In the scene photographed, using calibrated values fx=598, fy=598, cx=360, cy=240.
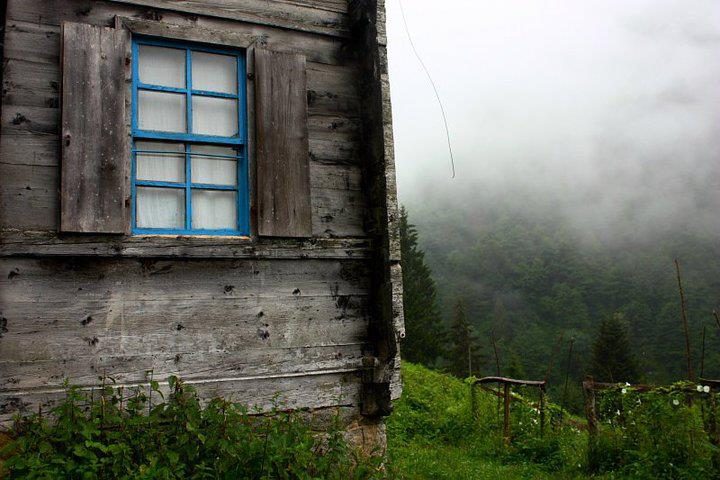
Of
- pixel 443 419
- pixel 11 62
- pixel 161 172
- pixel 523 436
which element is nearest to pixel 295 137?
pixel 161 172

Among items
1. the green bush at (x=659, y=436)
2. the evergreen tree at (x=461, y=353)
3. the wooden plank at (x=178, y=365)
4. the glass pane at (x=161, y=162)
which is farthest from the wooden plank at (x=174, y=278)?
the evergreen tree at (x=461, y=353)

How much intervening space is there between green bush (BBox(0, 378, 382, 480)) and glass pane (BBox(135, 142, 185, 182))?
1529 mm

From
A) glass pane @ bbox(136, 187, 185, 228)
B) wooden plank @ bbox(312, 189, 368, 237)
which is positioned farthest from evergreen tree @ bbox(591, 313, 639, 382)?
glass pane @ bbox(136, 187, 185, 228)

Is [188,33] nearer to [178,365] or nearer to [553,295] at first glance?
[178,365]

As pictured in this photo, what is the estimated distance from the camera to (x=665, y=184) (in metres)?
185

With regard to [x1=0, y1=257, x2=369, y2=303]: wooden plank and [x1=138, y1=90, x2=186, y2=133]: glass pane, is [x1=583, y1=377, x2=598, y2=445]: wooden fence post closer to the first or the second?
[x1=0, y1=257, x2=369, y2=303]: wooden plank

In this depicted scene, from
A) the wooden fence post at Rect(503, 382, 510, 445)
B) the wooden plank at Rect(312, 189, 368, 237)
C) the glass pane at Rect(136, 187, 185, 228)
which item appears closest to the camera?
the glass pane at Rect(136, 187, 185, 228)

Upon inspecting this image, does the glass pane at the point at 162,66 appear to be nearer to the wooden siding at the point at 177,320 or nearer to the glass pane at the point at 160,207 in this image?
the glass pane at the point at 160,207

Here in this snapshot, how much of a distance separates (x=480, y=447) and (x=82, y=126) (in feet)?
25.5

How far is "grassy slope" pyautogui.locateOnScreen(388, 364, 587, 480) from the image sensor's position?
7.86 metres

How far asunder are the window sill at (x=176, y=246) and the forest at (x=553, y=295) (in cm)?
3491

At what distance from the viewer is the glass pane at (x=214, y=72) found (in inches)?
187

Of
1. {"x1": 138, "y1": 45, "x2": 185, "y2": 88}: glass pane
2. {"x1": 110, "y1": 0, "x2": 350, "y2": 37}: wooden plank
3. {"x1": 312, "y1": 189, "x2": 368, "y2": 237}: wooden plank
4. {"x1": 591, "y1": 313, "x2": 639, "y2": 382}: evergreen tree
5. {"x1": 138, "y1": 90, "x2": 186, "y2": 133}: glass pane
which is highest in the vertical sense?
{"x1": 110, "y1": 0, "x2": 350, "y2": 37}: wooden plank

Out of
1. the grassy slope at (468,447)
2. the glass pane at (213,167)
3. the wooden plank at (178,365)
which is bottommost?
the grassy slope at (468,447)
